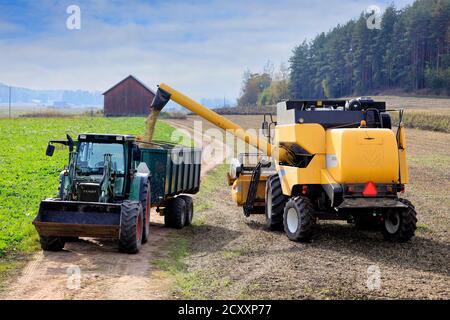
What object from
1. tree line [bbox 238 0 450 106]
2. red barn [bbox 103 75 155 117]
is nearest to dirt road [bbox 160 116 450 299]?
red barn [bbox 103 75 155 117]

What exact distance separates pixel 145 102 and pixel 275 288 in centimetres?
9324

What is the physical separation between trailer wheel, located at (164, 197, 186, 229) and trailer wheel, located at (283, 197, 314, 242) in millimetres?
3447

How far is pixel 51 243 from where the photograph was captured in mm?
14383

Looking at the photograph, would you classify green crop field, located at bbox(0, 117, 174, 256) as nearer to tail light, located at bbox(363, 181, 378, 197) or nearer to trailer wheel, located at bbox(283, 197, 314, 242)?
trailer wheel, located at bbox(283, 197, 314, 242)

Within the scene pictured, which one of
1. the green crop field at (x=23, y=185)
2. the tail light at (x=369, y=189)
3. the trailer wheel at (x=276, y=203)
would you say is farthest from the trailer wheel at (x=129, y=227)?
the tail light at (x=369, y=189)

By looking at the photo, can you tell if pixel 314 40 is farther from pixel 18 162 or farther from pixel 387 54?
pixel 18 162

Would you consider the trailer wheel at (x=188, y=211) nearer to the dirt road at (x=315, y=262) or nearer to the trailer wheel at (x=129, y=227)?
the dirt road at (x=315, y=262)

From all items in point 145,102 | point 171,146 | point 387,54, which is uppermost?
point 387,54

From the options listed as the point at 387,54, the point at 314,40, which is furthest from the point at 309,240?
the point at 314,40

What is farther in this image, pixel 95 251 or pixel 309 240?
pixel 309 240

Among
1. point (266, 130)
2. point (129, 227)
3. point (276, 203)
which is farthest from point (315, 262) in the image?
point (266, 130)

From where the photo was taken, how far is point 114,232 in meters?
13.9
